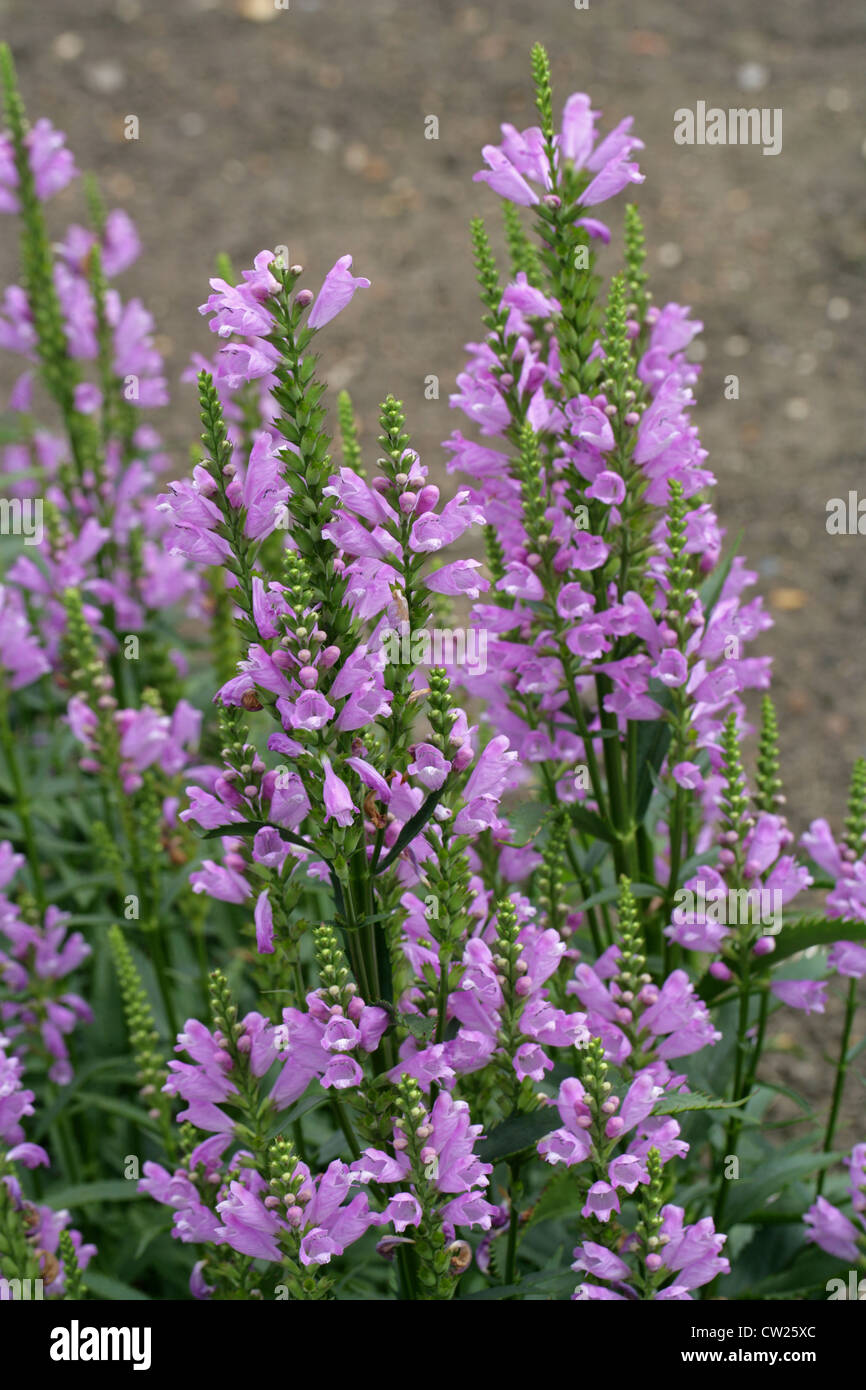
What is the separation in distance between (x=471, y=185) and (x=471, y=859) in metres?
7.81

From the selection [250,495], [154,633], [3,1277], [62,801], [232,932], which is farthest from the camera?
[62,801]

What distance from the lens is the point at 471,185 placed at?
9516mm

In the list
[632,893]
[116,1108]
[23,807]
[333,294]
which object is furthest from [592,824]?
[23,807]

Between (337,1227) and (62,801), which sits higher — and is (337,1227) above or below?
below

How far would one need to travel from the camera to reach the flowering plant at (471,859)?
2.19 meters

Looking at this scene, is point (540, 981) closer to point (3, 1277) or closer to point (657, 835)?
point (3, 1277)

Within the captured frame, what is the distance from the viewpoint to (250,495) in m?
2.24

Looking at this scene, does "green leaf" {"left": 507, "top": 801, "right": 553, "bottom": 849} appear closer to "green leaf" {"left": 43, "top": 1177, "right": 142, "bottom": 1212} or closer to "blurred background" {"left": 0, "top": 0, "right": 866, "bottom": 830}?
"green leaf" {"left": 43, "top": 1177, "right": 142, "bottom": 1212}

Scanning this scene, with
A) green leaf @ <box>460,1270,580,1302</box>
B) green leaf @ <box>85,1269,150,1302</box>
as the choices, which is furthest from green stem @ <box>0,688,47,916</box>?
green leaf @ <box>460,1270,580,1302</box>

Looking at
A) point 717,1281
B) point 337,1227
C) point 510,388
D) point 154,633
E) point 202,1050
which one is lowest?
point 717,1281

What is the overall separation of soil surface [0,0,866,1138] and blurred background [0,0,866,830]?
0.02 m

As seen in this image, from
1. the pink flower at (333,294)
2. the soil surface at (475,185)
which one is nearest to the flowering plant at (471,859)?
the pink flower at (333,294)
